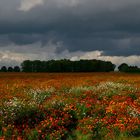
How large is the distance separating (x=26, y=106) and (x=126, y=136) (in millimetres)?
5268

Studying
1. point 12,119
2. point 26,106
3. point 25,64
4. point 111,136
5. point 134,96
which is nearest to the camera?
point 111,136

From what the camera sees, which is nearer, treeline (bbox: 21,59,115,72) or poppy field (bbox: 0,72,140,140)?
poppy field (bbox: 0,72,140,140)

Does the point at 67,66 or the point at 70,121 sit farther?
the point at 67,66

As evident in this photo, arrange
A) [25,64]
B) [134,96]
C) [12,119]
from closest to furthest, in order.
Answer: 1. [12,119]
2. [134,96]
3. [25,64]

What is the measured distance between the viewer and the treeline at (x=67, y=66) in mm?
119688

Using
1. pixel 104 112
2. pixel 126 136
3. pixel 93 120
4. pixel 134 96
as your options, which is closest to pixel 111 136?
pixel 126 136

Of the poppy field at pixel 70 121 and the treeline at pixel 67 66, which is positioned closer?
the poppy field at pixel 70 121

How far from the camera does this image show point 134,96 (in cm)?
2762

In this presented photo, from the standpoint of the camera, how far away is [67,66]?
12475 cm

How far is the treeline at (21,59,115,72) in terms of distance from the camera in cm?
11969

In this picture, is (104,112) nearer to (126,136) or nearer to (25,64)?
(126,136)

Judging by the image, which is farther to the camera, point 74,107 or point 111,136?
point 74,107

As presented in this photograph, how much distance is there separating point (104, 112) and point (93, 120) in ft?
6.37

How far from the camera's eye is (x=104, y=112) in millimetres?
21344
